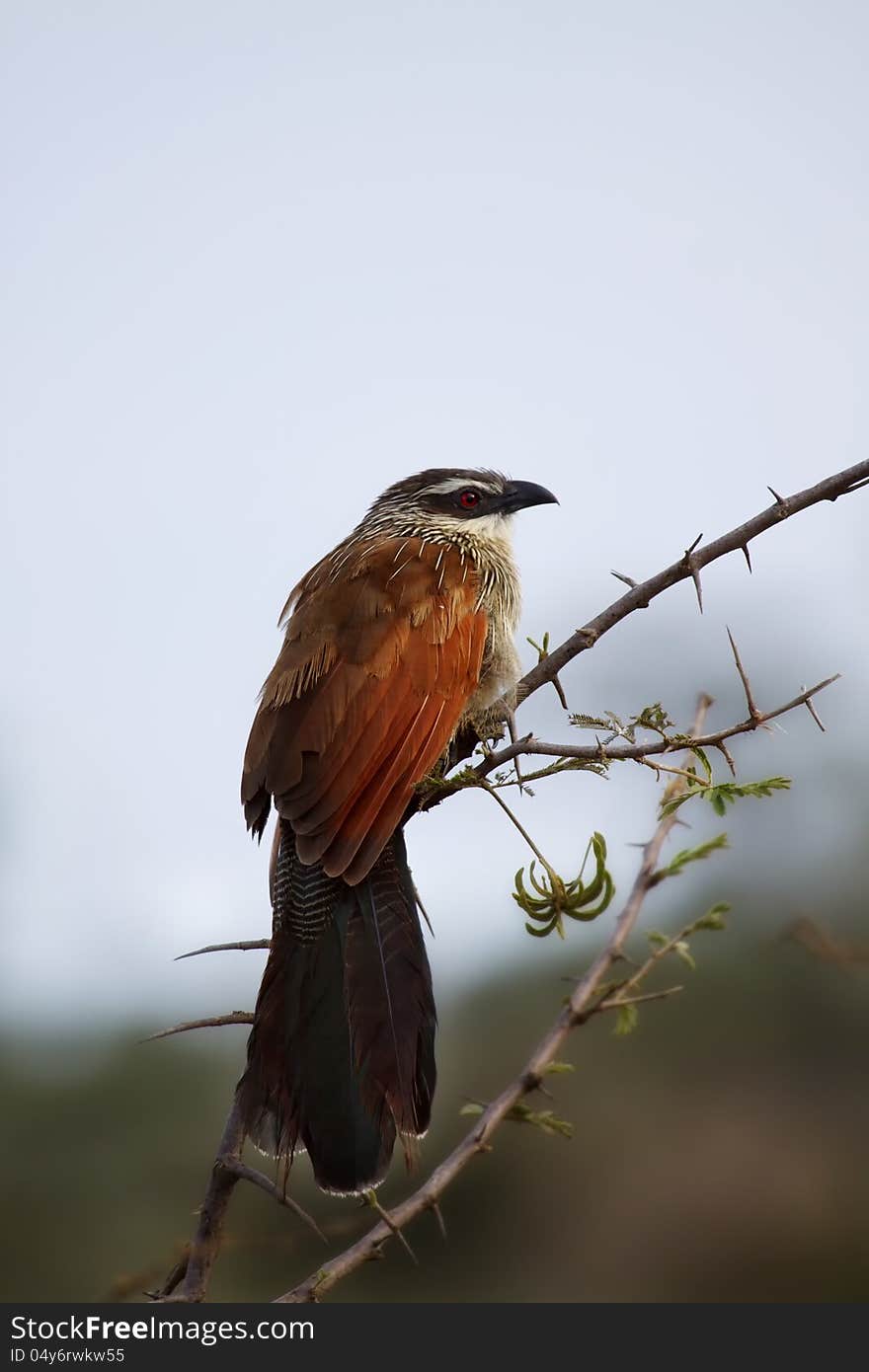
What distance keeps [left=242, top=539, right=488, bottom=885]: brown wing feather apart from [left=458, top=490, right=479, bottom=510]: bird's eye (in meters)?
0.58

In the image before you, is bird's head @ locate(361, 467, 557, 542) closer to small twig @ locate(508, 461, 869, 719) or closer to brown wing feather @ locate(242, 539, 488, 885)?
brown wing feather @ locate(242, 539, 488, 885)

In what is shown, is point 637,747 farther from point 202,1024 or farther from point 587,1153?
point 587,1153

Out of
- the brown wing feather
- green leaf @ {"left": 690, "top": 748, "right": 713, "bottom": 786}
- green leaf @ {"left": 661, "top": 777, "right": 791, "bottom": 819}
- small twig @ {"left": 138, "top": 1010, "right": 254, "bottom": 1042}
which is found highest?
the brown wing feather

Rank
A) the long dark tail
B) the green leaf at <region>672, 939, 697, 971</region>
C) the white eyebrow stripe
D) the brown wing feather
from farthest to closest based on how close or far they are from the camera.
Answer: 1. the white eyebrow stripe
2. the brown wing feather
3. the long dark tail
4. the green leaf at <region>672, 939, 697, 971</region>

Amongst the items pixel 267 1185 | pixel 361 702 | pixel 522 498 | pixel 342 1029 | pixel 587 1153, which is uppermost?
pixel 522 498

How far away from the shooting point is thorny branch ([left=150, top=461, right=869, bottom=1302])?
1.75 metres

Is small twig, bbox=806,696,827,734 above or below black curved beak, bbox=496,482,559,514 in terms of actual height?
below

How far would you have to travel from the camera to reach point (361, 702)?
288cm

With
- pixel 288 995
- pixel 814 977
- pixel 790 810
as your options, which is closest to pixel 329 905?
pixel 288 995

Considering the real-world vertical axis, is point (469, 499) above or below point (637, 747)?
above

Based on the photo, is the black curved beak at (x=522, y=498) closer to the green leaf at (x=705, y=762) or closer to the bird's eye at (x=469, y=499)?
the bird's eye at (x=469, y=499)

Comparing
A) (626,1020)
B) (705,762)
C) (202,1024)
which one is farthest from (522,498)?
(626,1020)

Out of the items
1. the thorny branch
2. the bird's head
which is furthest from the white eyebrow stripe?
the thorny branch

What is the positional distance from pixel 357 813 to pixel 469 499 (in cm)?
142
